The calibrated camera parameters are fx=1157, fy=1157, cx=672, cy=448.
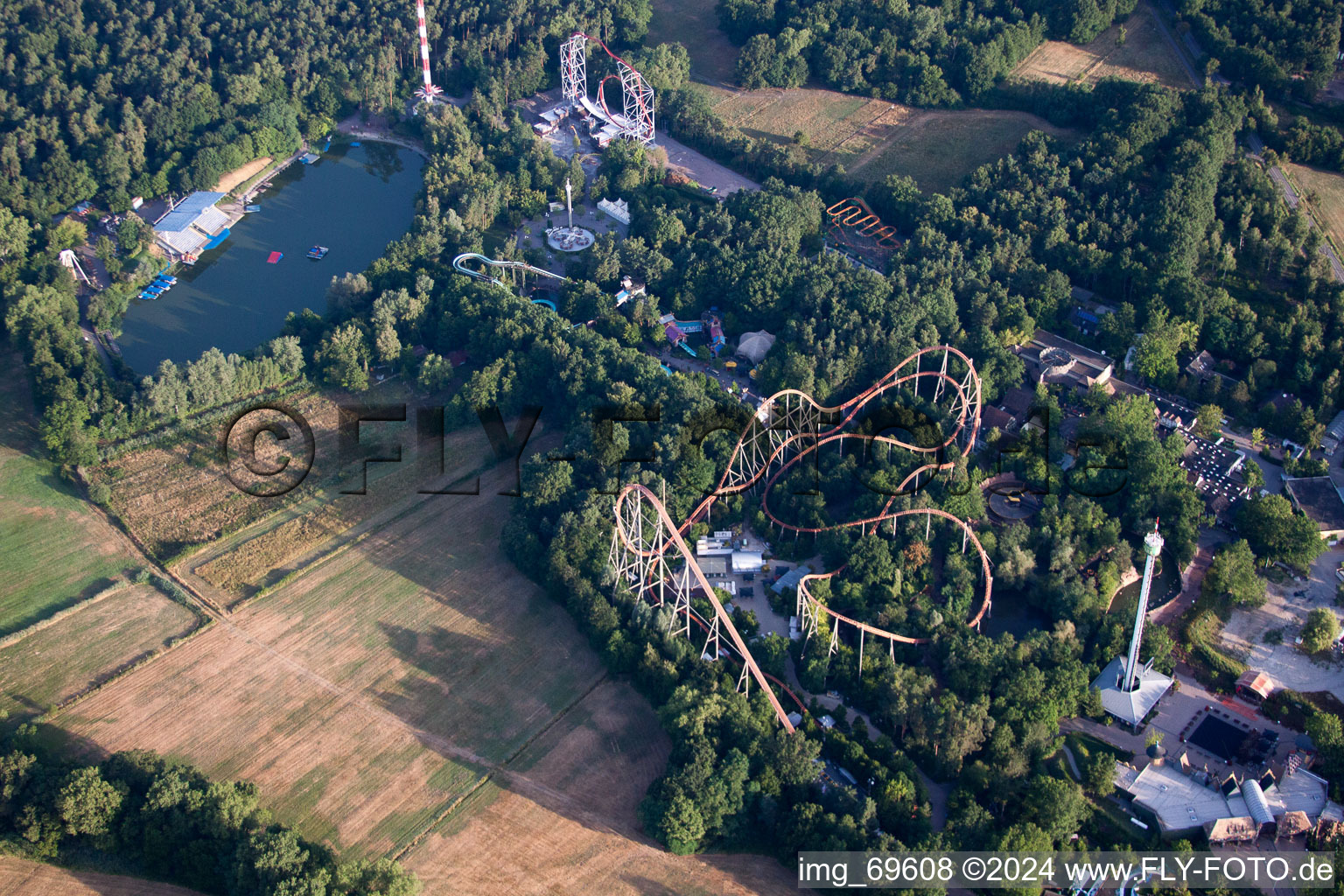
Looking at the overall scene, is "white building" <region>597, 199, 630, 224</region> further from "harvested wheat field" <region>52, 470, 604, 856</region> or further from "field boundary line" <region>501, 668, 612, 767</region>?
"field boundary line" <region>501, 668, 612, 767</region>

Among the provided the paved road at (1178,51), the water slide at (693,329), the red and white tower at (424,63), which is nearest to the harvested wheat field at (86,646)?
A: the water slide at (693,329)

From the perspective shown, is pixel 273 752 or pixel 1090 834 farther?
pixel 273 752

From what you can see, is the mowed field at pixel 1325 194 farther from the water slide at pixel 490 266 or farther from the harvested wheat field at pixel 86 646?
the harvested wheat field at pixel 86 646

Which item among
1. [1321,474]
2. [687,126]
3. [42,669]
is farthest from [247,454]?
[1321,474]

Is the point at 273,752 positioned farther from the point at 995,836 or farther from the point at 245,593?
the point at 995,836

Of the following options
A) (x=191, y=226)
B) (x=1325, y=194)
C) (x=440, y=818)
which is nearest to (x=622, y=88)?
(x=191, y=226)

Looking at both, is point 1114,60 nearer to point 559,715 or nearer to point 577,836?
point 559,715
